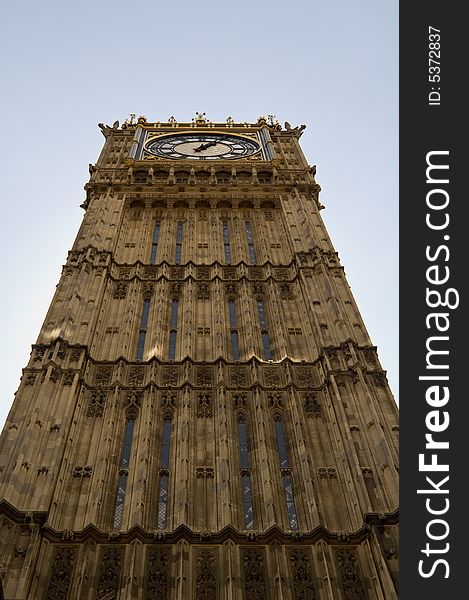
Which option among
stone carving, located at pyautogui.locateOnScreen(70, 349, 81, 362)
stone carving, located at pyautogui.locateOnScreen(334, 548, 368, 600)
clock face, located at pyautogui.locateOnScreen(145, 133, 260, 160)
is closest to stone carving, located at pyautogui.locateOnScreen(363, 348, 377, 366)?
stone carving, located at pyautogui.locateOnScreen(334, 548, 368, 600)

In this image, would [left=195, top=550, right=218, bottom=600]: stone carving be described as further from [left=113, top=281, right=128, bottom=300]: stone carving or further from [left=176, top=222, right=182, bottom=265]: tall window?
[left=176, top=222, right=182, bottom=265]: tall window

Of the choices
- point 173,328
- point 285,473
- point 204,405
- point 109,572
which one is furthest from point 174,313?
point 109,572

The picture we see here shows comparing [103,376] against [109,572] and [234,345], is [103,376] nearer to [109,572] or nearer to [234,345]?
[234,345]

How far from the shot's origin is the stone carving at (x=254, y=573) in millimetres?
17312

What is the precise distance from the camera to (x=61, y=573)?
1761cm

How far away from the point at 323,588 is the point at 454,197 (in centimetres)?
878

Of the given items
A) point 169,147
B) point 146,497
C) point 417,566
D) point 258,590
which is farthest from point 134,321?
point 169,147

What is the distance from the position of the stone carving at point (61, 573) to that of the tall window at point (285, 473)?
17.4ft

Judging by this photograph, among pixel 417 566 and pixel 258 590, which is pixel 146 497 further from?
pixel 417 566

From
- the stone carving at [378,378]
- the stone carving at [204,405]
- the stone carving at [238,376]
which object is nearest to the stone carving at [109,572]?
the stone carving at [204,405]

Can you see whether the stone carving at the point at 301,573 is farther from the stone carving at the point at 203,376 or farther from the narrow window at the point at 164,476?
the stone carving at the point at 203,376

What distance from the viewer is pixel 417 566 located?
43.2 feet

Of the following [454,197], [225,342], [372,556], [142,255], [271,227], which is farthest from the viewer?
[271,227]

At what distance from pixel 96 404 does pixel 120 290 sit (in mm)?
7992
